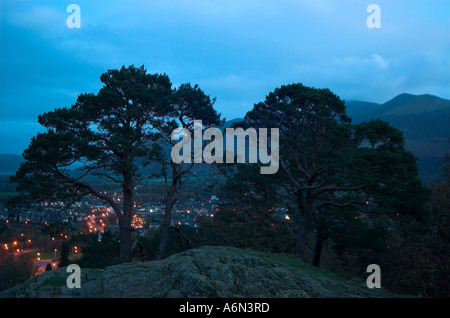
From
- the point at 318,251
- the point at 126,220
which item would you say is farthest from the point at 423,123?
the point at 126,220

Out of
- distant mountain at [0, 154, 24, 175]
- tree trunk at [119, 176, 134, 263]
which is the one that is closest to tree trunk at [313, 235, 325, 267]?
tree trunk at [119, 176, 134, 263]

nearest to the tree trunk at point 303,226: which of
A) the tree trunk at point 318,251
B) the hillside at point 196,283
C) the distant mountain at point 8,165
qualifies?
the tree trunk at point 318,251

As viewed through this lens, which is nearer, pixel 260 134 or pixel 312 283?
pixel 312 283

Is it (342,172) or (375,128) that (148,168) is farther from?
(375,128)

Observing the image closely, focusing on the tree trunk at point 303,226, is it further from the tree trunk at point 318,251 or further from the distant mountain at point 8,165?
the distant mountain at point 8,165
